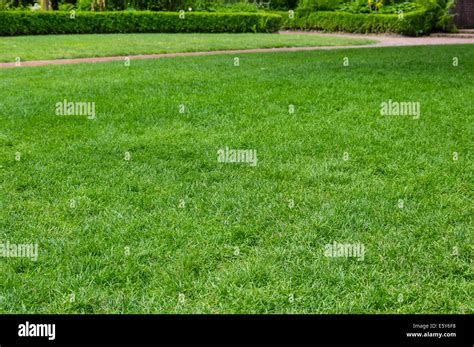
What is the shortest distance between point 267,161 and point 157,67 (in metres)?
6.42

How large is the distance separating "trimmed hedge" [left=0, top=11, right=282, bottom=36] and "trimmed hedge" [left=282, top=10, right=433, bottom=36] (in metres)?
2.59

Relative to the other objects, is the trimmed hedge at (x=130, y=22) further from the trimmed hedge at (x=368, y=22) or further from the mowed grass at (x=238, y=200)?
the mowed grass at (x=238, y=200)

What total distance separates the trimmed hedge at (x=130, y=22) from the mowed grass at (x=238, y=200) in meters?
15.5

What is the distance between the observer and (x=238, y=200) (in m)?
4.41

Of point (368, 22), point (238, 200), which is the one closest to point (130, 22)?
point (368, 22)

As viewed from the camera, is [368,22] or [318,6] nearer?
[368,22]

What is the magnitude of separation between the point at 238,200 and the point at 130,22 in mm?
21381

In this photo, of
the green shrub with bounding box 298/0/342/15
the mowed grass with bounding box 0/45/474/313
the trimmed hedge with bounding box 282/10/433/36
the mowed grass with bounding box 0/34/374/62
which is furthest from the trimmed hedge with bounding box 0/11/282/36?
the mowed grass with bounding box 0/45/474/313

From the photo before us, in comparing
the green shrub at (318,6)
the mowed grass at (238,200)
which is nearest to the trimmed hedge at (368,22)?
the green shrub at (318,6)

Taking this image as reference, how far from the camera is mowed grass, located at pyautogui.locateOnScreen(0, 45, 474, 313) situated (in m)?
3.12

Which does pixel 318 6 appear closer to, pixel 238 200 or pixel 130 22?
pixel 130 22
